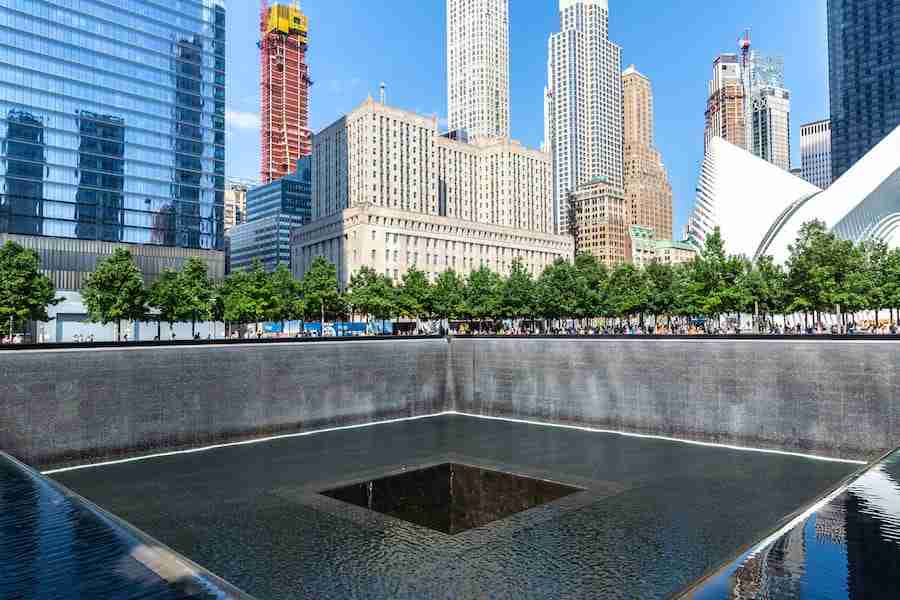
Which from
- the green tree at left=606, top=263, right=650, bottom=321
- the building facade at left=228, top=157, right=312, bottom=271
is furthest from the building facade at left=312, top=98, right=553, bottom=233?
the green tree at left=606, top=263, right=650, bottom=321

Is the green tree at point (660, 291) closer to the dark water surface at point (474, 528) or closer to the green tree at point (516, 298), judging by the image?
the green tree at point (516, 298)

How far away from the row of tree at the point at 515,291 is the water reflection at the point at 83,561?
151 ft

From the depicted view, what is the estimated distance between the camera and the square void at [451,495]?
16.9 meters

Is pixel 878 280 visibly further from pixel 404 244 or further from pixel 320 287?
pixel 404 244

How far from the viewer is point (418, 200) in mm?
145875

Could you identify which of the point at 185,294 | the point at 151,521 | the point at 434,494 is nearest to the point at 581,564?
the point at 434,494

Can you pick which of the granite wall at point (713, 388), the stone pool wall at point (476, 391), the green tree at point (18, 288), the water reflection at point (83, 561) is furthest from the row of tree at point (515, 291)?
the water reflection at point (83, 561)

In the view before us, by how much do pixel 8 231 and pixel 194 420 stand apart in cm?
6323

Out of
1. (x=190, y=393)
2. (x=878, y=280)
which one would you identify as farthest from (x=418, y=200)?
(x=190, y=393)

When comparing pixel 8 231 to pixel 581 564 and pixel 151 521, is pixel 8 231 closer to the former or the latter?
pixel 151 521

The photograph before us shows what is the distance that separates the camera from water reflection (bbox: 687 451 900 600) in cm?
603

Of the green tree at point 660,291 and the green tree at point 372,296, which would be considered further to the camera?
the green tree at point 660,291

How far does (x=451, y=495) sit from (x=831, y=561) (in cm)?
1318

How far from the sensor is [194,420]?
25.3m
